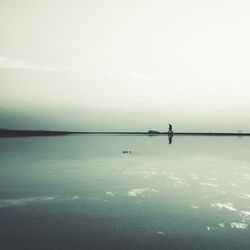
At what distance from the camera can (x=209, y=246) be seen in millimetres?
11758

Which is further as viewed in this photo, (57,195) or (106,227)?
(57,195)

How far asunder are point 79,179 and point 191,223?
45.8ft

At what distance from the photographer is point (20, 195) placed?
2077 cm

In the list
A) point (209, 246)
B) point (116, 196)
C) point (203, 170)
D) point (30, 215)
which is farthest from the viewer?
point (203, 170)

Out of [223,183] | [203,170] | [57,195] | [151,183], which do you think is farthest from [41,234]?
[203,170]

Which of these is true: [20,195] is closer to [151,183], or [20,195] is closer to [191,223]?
[151,183]

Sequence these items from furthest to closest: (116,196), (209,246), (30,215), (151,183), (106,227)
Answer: (151,183)
(116,196)
(30,215)
(106,227)
(209,246)

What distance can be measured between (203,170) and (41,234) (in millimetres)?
22298

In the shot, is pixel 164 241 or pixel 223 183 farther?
pixel 223 183

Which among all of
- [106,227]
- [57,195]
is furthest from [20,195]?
[106,227]

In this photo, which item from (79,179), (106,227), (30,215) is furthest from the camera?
(79,179)

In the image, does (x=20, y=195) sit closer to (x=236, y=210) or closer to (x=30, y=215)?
(x=30, y=215)

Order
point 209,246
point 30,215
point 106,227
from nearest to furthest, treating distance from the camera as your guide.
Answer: point 209,246 < point 106,227 < point 30,215

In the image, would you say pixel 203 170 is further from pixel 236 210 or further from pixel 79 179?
pixel 236 210
